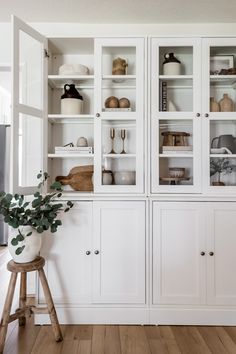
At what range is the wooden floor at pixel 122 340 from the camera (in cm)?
175

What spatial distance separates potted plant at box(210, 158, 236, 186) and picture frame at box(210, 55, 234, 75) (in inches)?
27.4

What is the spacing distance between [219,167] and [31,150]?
5.00 feet

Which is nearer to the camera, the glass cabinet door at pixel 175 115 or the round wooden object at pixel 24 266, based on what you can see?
the round wooden object at pixel 24 266

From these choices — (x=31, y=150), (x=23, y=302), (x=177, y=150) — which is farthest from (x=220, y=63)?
(x=23, y=302)

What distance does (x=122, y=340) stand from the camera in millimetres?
1854

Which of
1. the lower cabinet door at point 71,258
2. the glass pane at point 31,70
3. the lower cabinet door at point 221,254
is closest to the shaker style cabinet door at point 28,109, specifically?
the glass pane at point 31,70

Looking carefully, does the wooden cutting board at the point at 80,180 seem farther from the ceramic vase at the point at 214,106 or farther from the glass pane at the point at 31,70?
the ceramic vase at the point at 214,106

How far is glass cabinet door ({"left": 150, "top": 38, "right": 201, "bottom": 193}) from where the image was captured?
6.84ft

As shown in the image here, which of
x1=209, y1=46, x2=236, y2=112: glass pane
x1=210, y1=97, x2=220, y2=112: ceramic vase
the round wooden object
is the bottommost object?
the round wooden object

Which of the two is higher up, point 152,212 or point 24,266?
point 152,212

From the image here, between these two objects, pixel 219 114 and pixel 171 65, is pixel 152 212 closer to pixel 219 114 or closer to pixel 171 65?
pixel 219 114

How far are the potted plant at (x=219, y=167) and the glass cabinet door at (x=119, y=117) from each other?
0.55m

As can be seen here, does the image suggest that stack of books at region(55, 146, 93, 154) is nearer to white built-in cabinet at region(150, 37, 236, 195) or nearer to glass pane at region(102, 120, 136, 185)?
glass pane at region(102, 120, 136, 185)

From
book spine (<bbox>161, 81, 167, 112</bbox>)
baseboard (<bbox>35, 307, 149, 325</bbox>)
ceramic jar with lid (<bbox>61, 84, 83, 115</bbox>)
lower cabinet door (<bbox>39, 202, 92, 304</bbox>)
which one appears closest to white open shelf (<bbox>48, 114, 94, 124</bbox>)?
ceramic jar with lid (<bbox>61, 84, 83, 115</bbox>)
